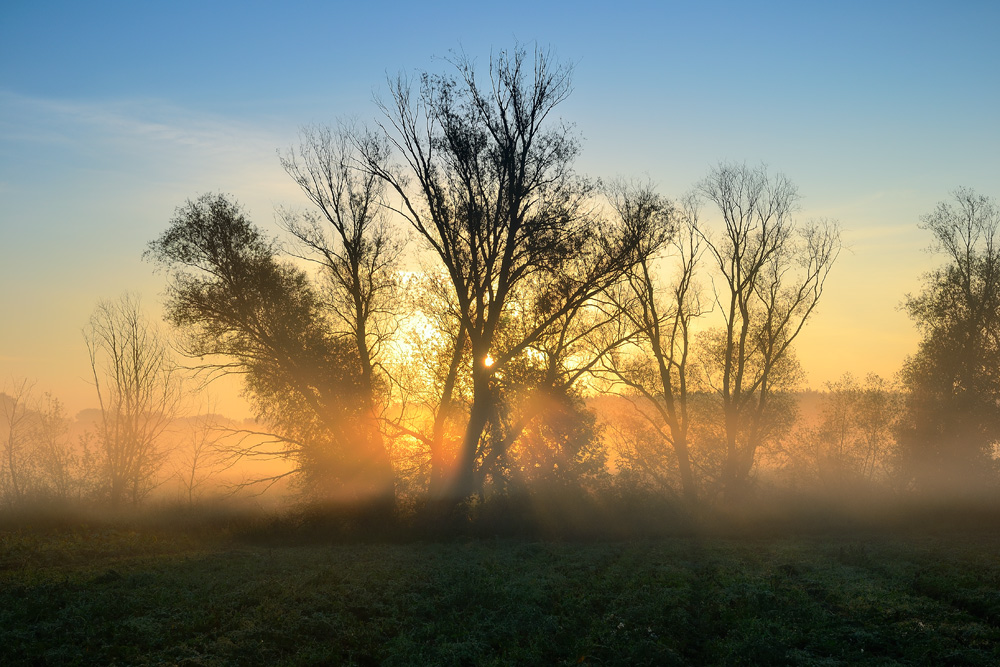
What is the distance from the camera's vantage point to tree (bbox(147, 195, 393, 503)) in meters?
26.8

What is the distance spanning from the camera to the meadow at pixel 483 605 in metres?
11.1

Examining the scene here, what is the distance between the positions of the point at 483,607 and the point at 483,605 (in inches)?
9.8

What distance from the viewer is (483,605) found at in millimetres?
14148

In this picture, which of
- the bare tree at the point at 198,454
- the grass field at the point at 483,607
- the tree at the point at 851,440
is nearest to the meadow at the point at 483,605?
the grass field at the point at 483,607

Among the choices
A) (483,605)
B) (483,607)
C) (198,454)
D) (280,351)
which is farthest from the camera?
(198,454)

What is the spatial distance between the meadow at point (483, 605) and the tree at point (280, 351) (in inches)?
269

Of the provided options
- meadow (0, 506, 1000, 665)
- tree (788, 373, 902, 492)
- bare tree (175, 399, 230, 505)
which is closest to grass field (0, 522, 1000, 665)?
meadow (0, 506, 1000, 665)

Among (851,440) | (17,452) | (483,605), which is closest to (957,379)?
(851,440)

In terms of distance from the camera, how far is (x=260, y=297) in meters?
27.5

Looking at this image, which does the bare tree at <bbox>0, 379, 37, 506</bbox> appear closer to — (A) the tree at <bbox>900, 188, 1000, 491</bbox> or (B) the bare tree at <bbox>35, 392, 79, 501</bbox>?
(B) the bare tree at <bbox>35, 392, 79, 501</bbox>

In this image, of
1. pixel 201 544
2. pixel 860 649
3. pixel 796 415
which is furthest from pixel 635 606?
pixel 796 415

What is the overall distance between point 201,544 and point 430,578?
9659mm

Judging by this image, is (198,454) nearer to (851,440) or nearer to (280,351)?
(280,351)

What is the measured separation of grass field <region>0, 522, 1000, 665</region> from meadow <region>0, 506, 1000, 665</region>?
0.16 feet
